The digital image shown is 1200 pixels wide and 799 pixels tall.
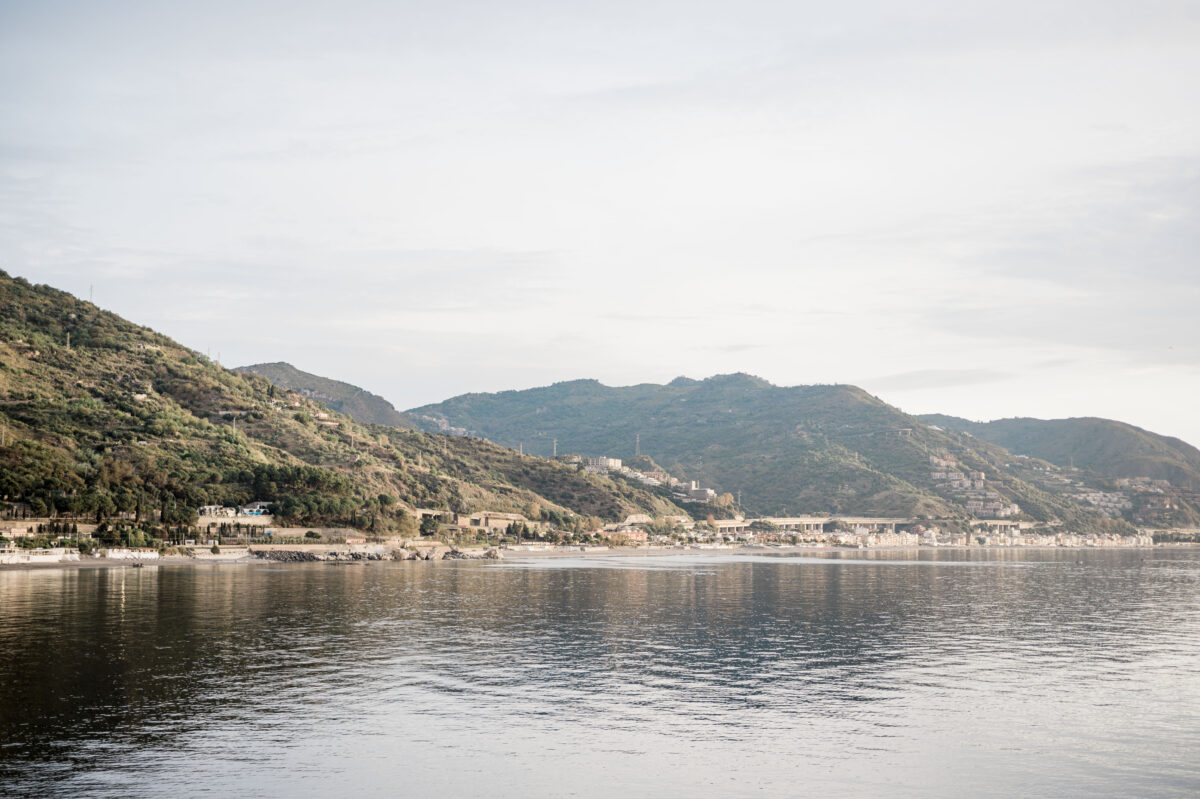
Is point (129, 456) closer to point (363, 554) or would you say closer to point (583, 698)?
point (363, 554)

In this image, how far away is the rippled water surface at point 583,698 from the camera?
94.3 ft

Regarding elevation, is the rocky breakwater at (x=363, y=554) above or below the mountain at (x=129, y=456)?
below

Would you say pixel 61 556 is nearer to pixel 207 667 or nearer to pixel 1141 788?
pixel 207 667

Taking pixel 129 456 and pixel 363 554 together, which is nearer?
pixel 129 456

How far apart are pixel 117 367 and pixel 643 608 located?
507 feet

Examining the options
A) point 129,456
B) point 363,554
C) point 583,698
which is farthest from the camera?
point 363,554

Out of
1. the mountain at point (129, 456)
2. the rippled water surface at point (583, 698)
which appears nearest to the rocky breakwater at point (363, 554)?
the mountain at point (129, 456)

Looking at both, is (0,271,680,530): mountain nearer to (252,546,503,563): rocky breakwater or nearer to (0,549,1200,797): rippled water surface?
(252,546,503,563): rocky breakwater

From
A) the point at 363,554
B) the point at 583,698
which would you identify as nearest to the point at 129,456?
the point at 363,554

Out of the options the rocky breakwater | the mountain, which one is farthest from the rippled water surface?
the rocky breakwater

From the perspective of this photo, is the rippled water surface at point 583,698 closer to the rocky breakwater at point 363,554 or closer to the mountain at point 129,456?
the mountain at point 129,456

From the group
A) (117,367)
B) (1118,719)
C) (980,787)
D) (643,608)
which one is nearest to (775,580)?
(643,608)

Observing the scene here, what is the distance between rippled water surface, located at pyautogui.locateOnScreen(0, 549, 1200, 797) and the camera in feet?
94.3

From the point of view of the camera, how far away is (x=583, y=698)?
131 ft
